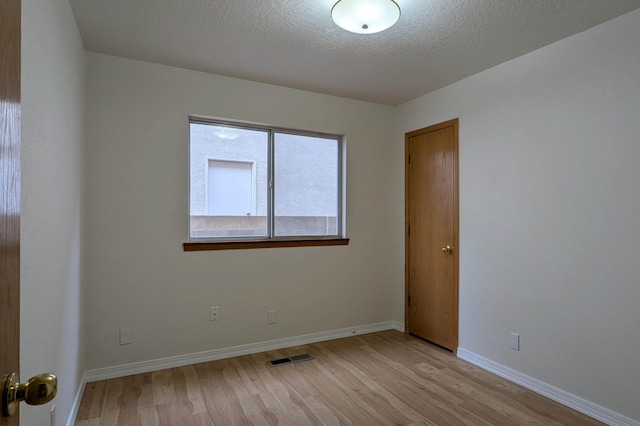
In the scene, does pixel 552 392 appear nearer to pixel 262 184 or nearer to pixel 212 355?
pixel 212 355

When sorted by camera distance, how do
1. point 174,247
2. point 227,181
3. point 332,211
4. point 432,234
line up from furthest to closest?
point 332,211, point 432,234, point 227,181, point 174,247

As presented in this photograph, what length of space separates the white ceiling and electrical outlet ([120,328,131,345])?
7.18 ft

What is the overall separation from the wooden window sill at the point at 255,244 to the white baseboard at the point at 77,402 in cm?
118

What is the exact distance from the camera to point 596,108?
228cm

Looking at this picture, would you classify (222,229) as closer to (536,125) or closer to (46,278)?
(46,278)

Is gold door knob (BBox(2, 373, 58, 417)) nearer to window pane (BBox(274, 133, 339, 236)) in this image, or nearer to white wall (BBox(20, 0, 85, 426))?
white wall (BBox(20, 0, 85, 426))

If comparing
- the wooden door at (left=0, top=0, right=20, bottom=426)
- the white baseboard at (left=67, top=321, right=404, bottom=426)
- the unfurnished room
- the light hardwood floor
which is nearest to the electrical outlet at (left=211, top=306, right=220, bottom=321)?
the unfurnished room

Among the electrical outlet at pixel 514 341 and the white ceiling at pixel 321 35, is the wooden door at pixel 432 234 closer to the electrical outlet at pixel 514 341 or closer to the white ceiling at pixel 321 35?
the electrical outlet at pixel 514 341

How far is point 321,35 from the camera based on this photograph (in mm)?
2428

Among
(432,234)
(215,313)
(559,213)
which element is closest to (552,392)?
(559,213)

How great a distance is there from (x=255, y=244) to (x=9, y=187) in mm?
2620

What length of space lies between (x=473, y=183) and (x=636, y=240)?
1.23 metres

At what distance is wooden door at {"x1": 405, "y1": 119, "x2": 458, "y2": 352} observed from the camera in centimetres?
331

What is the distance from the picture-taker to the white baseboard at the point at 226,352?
8.98 ft
